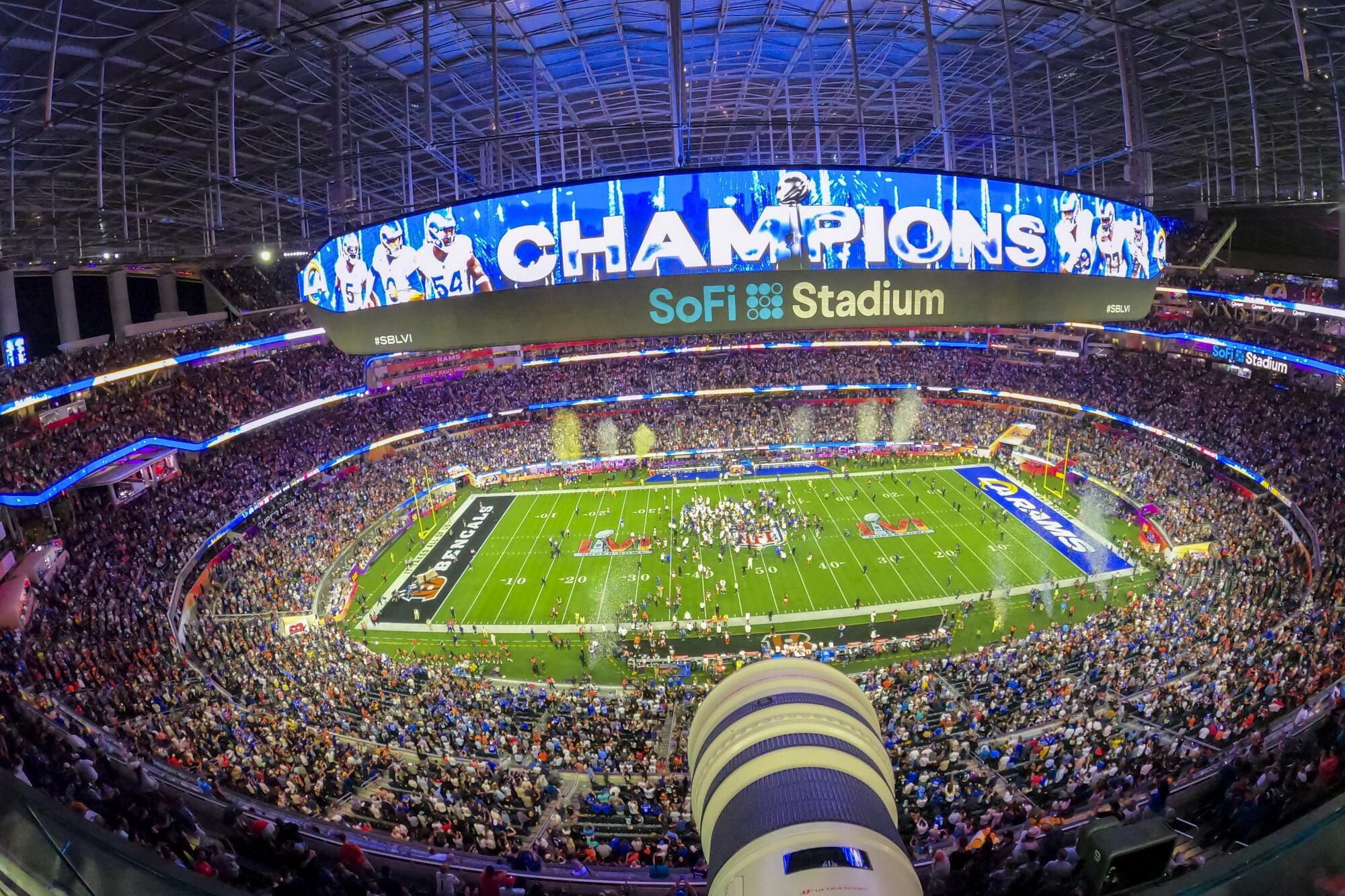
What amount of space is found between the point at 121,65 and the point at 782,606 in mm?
24808

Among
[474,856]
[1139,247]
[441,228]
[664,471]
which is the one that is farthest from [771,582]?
[441,228]

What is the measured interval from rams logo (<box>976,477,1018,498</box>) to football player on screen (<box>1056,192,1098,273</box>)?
32.8 meters

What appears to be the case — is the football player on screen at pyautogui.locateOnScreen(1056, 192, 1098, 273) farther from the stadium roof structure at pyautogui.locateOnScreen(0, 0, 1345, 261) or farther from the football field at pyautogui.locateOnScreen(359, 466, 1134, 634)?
the football field at pyautogui.locateOnScreen(359, 466, 1134, 634)

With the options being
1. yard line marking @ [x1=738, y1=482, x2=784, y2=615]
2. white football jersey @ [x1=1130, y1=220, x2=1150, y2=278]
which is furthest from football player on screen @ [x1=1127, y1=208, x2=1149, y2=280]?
yard line marking @ [x1=738, y1=482, x2=784, y2=615]

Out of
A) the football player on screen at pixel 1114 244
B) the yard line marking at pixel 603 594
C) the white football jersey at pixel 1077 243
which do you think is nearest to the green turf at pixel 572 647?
the yard line marking at pixel 603 594

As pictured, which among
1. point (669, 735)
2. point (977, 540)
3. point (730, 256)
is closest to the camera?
point (730, 256)

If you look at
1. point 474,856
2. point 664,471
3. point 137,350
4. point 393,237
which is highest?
point 137,350

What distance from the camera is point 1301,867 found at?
2.21 m

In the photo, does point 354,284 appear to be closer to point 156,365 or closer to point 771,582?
point 771,582

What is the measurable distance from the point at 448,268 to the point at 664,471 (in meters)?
38.1

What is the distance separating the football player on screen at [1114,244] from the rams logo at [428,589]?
27.5 m

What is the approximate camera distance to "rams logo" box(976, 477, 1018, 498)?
38312mm

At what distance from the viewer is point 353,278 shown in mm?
7730

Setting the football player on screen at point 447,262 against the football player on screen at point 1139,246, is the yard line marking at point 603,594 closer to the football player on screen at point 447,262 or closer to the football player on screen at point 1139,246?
the football player on screen at point 447,262
